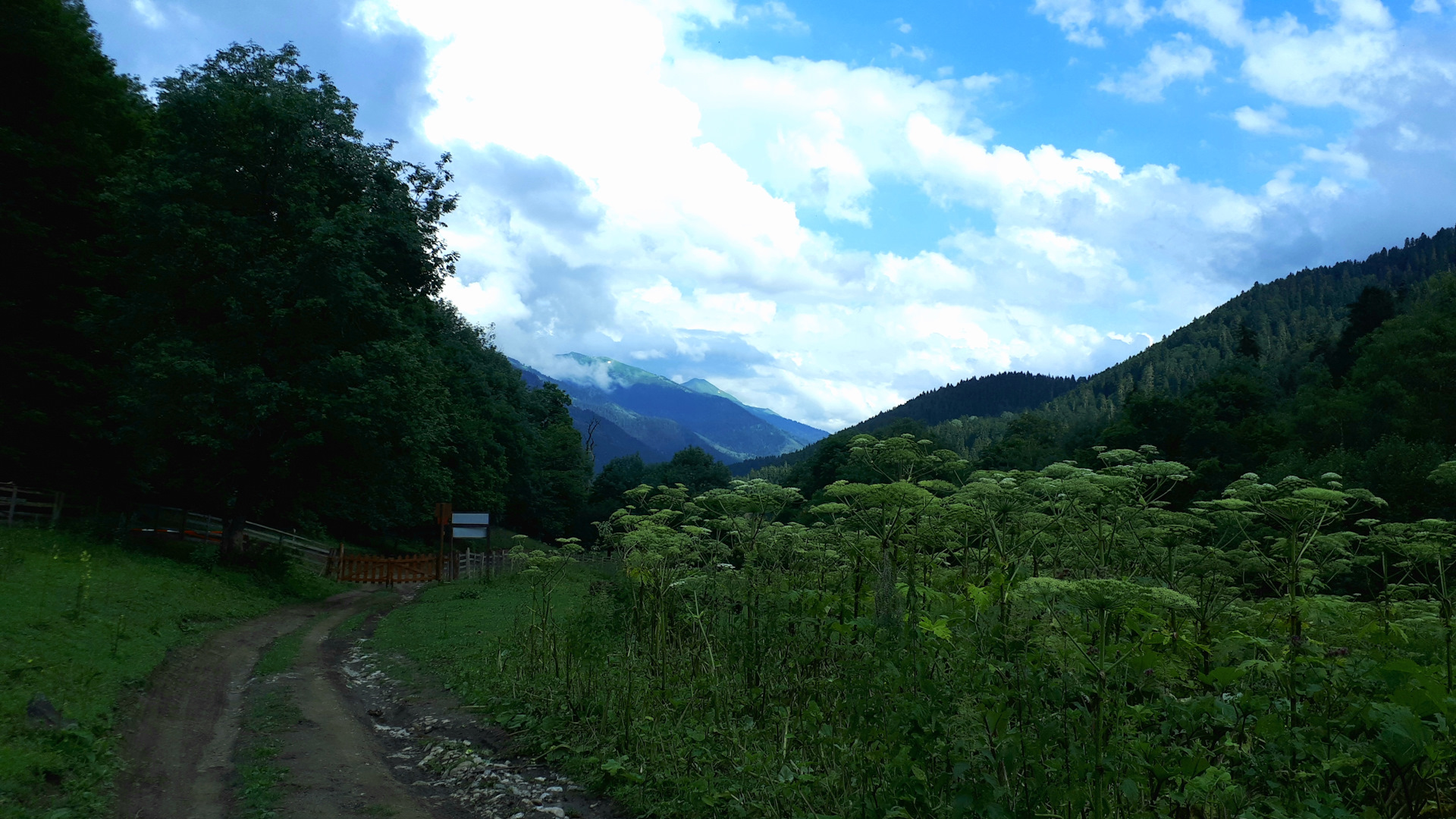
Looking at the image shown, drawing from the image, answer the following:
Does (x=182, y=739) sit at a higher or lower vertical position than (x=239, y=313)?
lower

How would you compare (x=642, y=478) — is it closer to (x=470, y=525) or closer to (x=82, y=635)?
(x=470, y=525)

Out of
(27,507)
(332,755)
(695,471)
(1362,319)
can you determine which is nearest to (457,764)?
(332,755)

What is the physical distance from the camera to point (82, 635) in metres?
11.3

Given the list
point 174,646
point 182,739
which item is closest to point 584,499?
point 174,646

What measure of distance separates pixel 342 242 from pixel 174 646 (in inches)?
460

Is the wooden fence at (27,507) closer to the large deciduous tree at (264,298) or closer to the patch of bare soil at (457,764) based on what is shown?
the large deciduous tree at (264,298)

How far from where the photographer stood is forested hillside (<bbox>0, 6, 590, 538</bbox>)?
2041cm

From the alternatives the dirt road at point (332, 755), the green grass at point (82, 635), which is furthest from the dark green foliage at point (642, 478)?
the dirt road at point (332, 755)

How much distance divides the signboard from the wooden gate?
1.90 m

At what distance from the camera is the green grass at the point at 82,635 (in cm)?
688

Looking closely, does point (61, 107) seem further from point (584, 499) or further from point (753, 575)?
point (584, 499)

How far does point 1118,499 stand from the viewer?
535cm

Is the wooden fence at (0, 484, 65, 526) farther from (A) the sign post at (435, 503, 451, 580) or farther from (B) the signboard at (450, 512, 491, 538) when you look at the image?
(B) the signboard at (450, 512, 491, 538)

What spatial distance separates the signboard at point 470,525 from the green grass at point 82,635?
12.1 m
